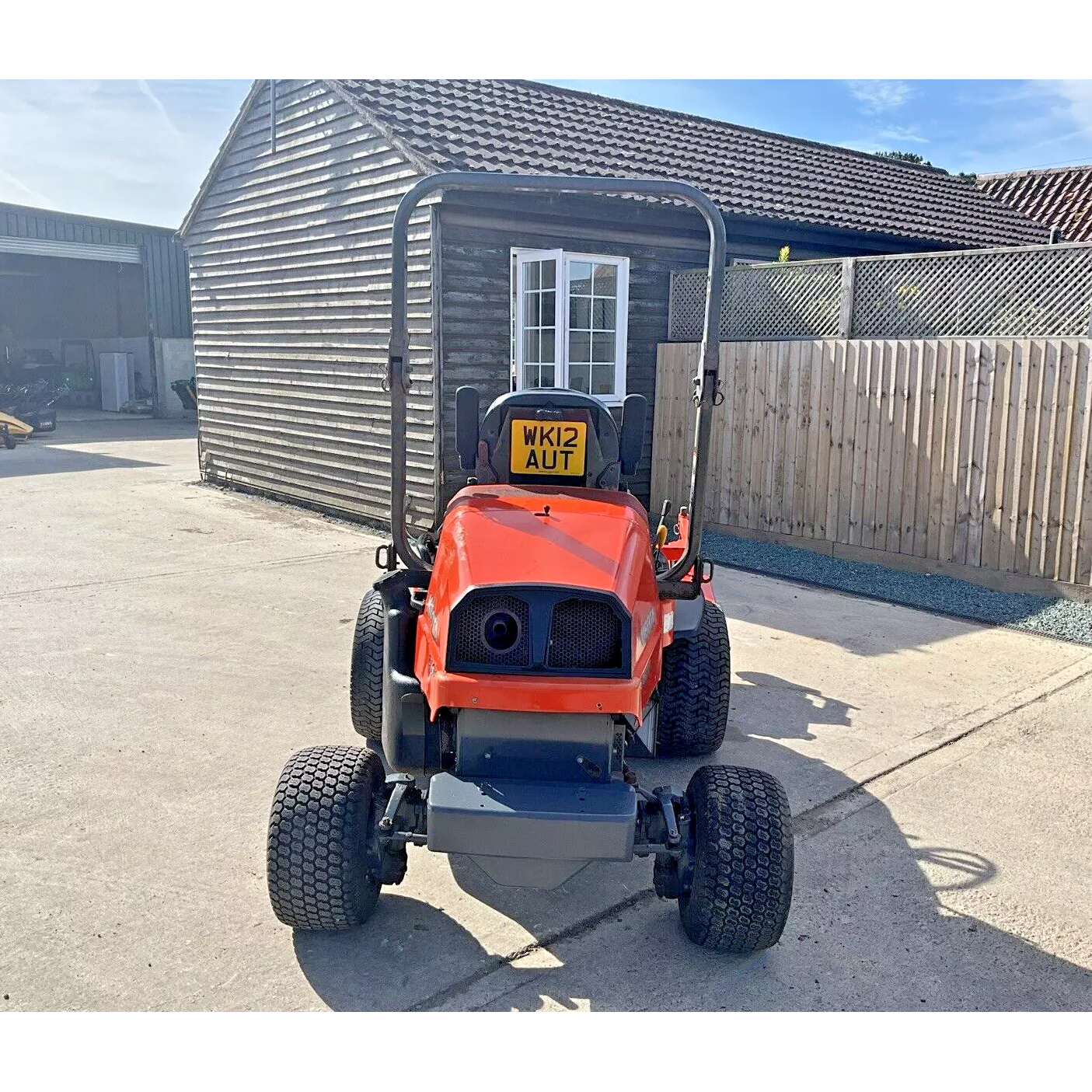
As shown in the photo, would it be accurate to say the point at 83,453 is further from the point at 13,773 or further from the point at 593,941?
the point at 593,941

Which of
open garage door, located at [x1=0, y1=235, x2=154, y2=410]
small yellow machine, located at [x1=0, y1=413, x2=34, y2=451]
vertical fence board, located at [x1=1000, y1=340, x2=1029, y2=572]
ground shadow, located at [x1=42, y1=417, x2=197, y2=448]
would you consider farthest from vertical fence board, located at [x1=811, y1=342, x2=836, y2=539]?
open garage door, located at [x1=0, y1=235, x2=154, y2=410]

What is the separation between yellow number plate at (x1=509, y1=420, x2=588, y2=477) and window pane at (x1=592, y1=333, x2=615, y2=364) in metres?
6.16

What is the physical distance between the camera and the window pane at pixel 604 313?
393 inches

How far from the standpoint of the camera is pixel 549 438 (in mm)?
3951

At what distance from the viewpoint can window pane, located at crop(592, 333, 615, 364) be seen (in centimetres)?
997

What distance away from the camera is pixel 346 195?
10.2 meters

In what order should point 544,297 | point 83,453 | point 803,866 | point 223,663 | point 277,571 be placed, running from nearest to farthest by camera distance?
point 803,866 < point 223,663 < point 277,571 < point 544,297 < point 83,453

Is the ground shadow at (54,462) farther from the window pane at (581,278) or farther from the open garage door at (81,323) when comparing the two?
the open garage door at (81,323)

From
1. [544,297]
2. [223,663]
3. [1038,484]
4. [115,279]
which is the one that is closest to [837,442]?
[1038,484]

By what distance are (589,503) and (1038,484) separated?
16.3ft

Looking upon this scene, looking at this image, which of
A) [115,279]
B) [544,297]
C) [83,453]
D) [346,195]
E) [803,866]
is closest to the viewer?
[803,866]

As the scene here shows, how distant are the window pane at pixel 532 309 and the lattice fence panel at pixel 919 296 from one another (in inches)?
60.4

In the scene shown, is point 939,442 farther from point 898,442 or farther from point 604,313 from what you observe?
point 604,313

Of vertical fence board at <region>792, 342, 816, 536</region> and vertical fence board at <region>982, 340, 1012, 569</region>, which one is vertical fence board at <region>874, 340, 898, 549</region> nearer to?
vertical fence board at <region>792, 342, 816, 536</region>
